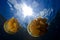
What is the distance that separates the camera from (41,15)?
1.92 meters

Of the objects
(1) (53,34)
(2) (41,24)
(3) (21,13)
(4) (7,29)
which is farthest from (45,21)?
(4) (7,29)

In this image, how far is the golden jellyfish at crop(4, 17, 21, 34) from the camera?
194cm

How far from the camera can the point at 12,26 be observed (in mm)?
1939

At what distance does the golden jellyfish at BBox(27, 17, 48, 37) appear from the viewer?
1.90 metres

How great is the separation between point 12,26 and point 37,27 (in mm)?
293

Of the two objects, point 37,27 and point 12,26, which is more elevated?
point 12,26

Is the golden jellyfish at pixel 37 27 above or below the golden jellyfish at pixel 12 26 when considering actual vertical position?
below

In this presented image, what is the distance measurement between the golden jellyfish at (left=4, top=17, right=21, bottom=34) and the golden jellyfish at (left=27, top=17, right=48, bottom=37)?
0.14 meters

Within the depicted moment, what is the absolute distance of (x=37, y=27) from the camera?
1.91m

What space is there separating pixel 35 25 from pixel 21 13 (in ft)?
0.72

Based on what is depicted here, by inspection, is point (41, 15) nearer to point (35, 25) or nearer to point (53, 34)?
point (35, 25)

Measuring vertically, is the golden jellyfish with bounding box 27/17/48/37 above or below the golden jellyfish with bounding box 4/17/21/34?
below

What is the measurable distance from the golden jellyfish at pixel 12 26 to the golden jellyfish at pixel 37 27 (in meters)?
0.14

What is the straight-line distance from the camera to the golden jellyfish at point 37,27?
75.0 inches
